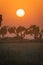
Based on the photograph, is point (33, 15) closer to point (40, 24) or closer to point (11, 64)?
point (40, 24)

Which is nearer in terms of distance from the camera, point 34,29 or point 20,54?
point 20,54

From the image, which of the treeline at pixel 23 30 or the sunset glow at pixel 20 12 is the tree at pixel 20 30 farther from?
the sunset glow at pixel 20 12

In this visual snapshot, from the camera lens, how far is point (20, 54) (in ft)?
4.43

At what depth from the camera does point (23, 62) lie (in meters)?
1.34

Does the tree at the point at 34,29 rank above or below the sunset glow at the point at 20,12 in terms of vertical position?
below

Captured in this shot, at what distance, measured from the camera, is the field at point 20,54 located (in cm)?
134

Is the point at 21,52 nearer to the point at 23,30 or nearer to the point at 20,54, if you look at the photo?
the point at 20,54

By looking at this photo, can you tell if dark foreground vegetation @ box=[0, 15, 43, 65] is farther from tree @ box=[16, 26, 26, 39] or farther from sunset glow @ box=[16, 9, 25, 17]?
sunset glow @ box=[16, 9, 25, 17]

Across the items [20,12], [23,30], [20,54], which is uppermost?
[20,12]

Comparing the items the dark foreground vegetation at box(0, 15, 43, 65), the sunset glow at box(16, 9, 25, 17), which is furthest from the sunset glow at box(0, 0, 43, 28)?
the dark foreground vegetation at box(0, 15, 43, 65)

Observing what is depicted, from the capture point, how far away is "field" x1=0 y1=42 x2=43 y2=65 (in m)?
1.34

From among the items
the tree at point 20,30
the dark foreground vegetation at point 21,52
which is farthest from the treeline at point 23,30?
the dark foreground vegetation at point 21,52

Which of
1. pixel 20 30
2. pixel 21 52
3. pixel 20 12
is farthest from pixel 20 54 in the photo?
pixel 20 12

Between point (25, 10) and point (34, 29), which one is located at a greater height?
point (25, 10)
